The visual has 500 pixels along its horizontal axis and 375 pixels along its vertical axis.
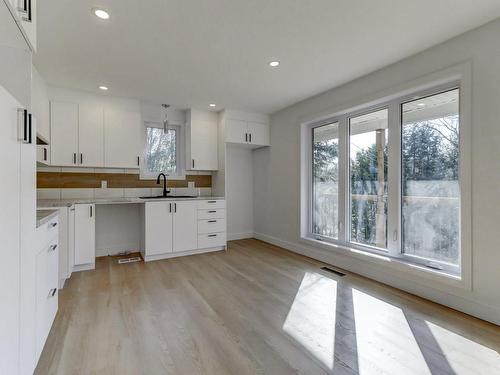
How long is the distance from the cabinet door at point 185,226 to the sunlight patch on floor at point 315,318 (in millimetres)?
1898

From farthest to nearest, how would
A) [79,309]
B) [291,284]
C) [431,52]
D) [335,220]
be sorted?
[335,220] → [291,284] → [431,52] → [79,309]

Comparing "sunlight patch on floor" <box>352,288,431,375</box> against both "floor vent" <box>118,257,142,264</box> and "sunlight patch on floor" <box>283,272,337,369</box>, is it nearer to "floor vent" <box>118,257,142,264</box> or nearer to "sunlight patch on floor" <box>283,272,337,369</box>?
"sunlight patch on floor" <box>283,272,337,369</box>

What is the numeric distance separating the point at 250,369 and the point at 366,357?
0.75 meters

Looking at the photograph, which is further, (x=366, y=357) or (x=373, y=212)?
(x=373, y=212)

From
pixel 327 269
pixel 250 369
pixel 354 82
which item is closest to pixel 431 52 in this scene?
pixel 354 82

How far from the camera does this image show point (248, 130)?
15.3ft

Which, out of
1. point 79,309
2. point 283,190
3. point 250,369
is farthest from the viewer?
point 283,190

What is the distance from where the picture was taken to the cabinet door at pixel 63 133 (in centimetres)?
346

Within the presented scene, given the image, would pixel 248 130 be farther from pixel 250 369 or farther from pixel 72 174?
pixel 250 369

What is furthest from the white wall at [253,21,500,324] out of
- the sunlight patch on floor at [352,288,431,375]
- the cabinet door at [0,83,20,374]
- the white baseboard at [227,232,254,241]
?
the cabinet door at [0,83,20,374]

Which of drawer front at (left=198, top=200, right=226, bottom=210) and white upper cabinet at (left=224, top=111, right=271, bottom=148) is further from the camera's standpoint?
white upper cabinet at (left=224, top=111, right=271, bottom=148)

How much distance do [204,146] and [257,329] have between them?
3256 millimetres

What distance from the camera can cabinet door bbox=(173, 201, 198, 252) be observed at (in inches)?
153

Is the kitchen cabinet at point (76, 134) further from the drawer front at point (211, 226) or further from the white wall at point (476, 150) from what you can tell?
the white wall at point (476, 150)
